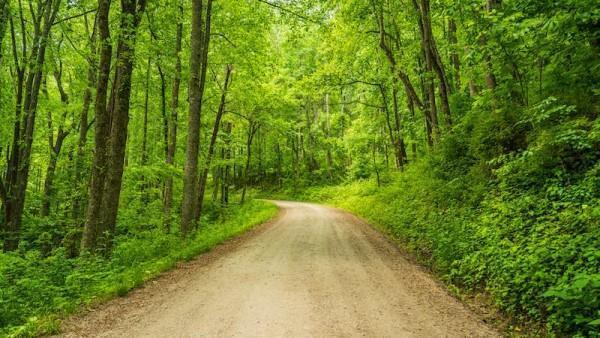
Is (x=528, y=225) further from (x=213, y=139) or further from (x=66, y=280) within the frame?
(x=213, y=139)

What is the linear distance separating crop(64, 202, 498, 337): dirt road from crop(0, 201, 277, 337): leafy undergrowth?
Answer: 36 cm

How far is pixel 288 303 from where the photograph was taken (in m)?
5.79

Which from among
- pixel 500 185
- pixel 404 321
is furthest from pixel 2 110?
pixel 500 185

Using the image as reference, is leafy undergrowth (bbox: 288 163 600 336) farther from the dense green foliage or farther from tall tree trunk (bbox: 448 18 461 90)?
tall tree trunk (bbox: 448 18 461 90)

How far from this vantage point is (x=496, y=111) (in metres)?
9.84

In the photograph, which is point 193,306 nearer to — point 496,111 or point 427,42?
point 496,111

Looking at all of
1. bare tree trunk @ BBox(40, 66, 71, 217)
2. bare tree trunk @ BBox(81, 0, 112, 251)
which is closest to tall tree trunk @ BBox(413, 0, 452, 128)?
bare tree trunk @ BBox(81, 0, 112, 251)

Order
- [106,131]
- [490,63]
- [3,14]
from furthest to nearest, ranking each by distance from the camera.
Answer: [3,14]
[490,63]
[106,131]

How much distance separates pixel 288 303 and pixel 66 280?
13.8 ft

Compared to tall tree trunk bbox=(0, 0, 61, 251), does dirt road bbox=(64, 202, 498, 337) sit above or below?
below

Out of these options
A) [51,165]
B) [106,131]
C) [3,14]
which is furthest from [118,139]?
[51,165]

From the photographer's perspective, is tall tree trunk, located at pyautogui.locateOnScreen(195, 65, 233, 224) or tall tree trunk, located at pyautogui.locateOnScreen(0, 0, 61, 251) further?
tall tree trunk, located at pyautogui.locateOnScreen(195, 65, 233, 224)

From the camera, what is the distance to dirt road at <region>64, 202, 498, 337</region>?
495cm

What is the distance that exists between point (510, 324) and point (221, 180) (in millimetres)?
25616
